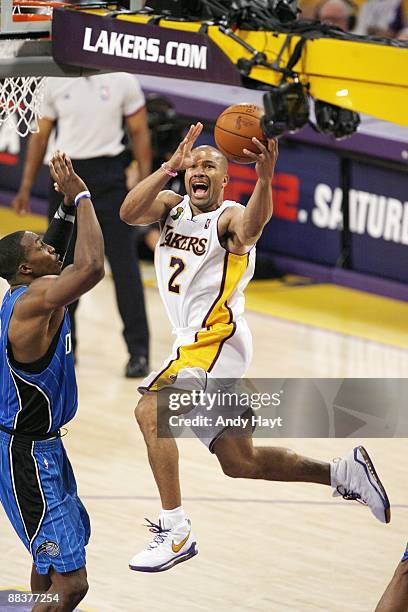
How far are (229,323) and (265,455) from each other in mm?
685

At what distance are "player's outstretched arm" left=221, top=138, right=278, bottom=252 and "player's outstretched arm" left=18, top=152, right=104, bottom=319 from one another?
0.81 m

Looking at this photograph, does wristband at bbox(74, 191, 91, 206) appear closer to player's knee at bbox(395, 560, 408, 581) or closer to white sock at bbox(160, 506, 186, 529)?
white sock at bbox(160, 506, 186, 529)

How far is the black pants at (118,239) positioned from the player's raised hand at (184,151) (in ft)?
13.2

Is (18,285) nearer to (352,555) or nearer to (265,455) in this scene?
(265,455)

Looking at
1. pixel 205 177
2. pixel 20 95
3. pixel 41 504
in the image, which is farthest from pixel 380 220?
pixel 41 504

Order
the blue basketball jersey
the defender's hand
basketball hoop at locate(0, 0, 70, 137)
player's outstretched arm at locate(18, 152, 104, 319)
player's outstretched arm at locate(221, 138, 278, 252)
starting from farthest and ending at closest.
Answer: the defender's hand
basketball hoop at locate(0, 0, 70, 137)
player's outstretched arm at locate(221, 138, 278, 252)
the blue basketball jersey
player's outstretched arm at locate(18, 152, 104, 319)

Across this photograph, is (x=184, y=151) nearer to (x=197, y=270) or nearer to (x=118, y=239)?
(x=197, y=270)

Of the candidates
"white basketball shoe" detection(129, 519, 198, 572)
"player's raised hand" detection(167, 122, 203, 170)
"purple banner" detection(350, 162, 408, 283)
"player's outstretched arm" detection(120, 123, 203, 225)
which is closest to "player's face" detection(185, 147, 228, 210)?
"player's outstretched arm" detection(120, 123, 203, 225)

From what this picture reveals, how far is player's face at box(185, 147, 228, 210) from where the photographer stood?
7.18 meters

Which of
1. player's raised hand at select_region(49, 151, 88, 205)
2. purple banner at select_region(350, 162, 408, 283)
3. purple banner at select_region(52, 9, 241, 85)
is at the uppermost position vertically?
purple banner at select_region(52, 9, 241, 85)

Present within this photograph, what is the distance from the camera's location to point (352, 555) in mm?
8148

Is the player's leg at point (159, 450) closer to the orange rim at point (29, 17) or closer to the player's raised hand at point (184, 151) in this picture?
the player's raised hand at point (184, 151)

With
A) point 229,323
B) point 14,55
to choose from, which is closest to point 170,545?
point 229,323

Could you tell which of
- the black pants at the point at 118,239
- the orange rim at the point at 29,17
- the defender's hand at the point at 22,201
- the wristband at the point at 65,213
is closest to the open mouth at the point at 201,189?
the wristband at the point at 65,213
